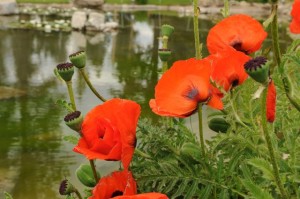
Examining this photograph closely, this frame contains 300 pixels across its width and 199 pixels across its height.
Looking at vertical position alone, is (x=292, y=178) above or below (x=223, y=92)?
below

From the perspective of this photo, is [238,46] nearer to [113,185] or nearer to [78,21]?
[113,185]

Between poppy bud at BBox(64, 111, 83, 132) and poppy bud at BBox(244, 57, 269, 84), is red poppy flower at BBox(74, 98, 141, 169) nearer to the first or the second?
poppy bud at BBox(64, 111, 83, 132)

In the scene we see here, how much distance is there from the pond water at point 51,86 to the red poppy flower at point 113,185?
15.6 feet

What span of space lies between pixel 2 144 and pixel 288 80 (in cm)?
643

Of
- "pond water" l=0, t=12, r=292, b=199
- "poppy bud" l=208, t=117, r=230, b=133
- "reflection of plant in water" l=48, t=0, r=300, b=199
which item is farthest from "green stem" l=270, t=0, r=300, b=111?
"pond water" l=0, t=12, r=292, b=199

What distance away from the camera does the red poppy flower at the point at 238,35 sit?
36.0 inches

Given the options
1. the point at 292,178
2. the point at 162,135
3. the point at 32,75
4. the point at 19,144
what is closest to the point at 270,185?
the point at 292,178

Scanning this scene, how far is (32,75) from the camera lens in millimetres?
10219

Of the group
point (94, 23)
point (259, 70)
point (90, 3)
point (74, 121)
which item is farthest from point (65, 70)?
point (90, 3)

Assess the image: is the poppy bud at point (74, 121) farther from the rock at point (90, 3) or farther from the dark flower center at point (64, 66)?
the rock at point (90, 3)

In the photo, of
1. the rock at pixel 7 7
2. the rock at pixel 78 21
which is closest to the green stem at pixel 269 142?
the rock at pixel 78 21

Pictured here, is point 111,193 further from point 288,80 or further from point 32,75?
point 32,75

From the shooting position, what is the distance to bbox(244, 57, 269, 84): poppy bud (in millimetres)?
653

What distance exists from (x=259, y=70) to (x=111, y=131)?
0.23 metres
